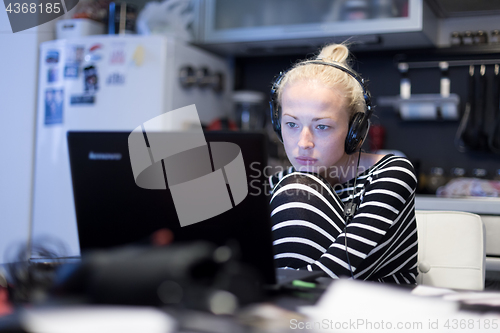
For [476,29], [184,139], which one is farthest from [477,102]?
[184,139]

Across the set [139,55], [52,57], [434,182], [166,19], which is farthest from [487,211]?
[52,57]

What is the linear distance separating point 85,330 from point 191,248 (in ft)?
0.57

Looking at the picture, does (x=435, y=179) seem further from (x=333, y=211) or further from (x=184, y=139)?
(x=184, y=139)

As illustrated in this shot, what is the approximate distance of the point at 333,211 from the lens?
0.82m

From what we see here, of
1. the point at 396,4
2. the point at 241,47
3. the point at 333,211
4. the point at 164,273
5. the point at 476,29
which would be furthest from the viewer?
the point at 241,47

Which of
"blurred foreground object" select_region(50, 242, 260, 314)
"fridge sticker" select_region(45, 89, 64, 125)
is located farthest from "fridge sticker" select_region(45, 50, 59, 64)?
"blurred foreground object" select_region(50, 242, 260, 314)

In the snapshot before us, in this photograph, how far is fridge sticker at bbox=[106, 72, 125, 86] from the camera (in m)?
2.32

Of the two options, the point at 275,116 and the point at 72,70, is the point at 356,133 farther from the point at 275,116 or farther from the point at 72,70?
the point at 72,70

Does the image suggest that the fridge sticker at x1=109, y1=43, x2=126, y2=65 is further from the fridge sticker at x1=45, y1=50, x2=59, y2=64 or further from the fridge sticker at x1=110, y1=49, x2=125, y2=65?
the fridge sticker at x1=45, y1=50, x2=59, y2=64

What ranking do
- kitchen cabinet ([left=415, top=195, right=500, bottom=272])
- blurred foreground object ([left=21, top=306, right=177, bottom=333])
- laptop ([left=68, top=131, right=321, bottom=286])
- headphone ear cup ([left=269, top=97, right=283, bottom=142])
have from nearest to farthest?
blurred foreground object ([left=21, top=306, right=177, bottom=333])
laptop ([left=68, top=131, right=321, bottom=286])
headphone ear cup ([left=269, top=97, right=283, bottom=142])
kitchen cabinet ([left=415, top=195, right=500, bottom=272])

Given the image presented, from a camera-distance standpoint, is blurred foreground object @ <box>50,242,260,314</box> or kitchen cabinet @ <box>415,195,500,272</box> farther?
kitchen cabinet @ <box>415,195,500,272</box>

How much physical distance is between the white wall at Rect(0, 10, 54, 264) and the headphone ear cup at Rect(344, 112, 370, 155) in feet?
6.28

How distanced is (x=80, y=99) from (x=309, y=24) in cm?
112

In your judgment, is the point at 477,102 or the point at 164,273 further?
the point at 477,102
